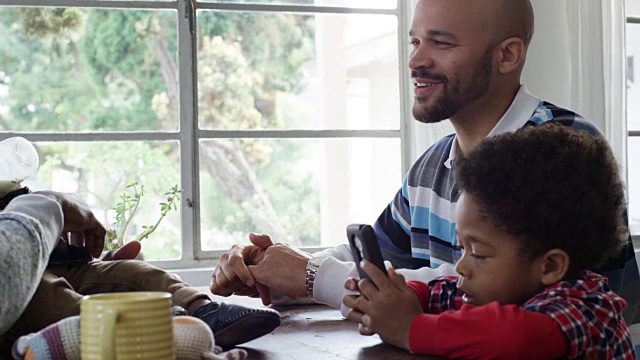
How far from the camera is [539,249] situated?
106cm

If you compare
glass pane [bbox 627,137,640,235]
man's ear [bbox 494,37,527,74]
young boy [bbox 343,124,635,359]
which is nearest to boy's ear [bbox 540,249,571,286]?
young boy [bbox 343,124,635,359]

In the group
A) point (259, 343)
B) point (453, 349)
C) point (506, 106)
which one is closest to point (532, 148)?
point (453, 349)

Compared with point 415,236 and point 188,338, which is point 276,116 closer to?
point 415,236

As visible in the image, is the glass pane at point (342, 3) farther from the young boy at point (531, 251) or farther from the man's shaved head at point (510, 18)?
the young boy at point (531, 251)

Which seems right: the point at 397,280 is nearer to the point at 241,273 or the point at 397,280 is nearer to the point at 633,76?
the point at 241,273

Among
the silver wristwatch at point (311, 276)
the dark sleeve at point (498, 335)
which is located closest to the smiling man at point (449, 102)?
the silver wristwatch at point (311, 276)

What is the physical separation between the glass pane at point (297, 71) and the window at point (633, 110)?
874mm

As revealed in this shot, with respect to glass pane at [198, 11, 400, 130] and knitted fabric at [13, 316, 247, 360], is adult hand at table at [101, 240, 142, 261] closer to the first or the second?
knitted fabric at [13, 316, 247, 360]

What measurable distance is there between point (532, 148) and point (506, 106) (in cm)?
75

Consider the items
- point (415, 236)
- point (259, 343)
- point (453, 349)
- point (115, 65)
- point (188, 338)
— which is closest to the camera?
point (188, 338)

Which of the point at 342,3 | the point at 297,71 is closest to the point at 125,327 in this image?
the point at 297,71

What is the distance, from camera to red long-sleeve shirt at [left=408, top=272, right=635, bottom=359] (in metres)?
0.94

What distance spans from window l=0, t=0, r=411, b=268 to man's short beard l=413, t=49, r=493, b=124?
3.49 ft

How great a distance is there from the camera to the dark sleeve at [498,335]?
936 millimetres
